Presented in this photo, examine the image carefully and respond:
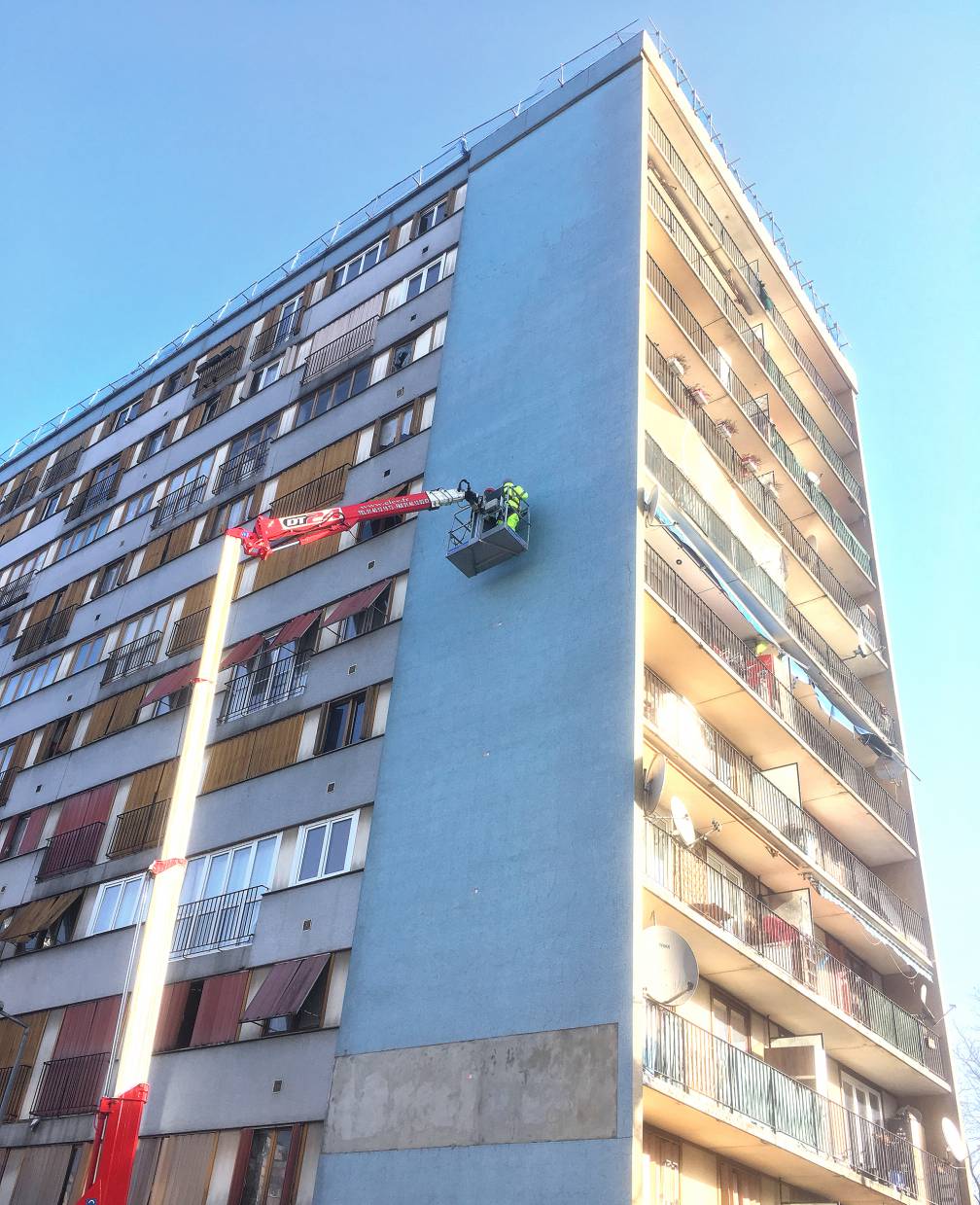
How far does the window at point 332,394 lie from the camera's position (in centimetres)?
3288

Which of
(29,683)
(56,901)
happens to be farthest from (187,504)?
(56,901)

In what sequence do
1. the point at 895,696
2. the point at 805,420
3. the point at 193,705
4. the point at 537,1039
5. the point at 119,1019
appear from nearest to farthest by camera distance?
the point at 193,705 → the point at 537,1039 → the point at 119,1019 → the point at 895,696 → the point at 805,420

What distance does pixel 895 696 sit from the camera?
33.0m

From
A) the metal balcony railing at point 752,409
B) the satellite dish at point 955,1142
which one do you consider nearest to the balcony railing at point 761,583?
the metal balcony railing at point 752,409

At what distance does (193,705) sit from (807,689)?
Result: 56.9 feet

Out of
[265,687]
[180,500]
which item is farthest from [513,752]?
[180,500]

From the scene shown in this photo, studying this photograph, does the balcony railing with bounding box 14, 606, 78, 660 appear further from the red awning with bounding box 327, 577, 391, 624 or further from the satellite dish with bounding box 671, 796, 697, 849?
the satellite dish with bounding box 671, 796, 697, 849

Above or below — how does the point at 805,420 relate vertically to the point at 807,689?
above

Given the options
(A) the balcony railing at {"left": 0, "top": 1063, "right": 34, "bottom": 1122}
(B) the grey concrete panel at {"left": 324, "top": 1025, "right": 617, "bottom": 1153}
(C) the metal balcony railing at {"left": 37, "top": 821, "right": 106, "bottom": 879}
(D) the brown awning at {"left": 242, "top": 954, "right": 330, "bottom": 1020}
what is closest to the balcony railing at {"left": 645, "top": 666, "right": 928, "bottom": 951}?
(B) the grey concrete panel at {"left": 324, "top": 1025, "right": 617, "bottom": 1153}

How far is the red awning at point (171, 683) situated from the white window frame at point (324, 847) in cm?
643

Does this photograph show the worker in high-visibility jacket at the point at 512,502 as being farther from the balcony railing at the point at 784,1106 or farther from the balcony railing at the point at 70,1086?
the balcony railing at the point at 70,1086

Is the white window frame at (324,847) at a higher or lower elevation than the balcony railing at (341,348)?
lower

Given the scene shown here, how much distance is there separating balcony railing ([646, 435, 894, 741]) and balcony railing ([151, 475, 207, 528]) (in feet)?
53.7

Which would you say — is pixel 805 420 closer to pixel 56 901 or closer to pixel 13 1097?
pixel 56 901
